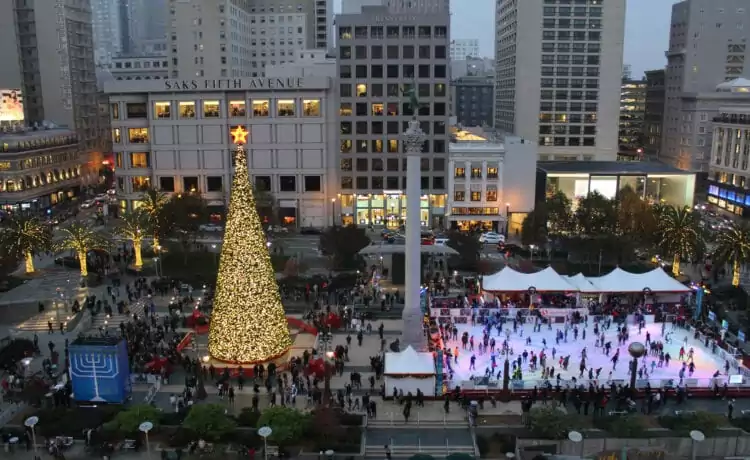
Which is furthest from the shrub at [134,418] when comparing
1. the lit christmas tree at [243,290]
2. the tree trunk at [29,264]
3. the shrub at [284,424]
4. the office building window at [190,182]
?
the office building window at [190,182]

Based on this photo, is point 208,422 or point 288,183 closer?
point 208,422

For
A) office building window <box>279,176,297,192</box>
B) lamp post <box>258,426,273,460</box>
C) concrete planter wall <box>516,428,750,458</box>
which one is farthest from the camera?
office building window <box>279,176,297,192</box>

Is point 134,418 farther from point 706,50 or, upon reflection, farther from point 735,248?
point 706,50

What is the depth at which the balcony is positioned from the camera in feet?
259

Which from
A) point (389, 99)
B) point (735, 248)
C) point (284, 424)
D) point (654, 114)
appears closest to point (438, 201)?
point (389, 99)

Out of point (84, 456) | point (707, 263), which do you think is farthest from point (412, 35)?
point (84, 456)

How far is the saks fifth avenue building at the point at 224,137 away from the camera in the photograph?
7225 cm

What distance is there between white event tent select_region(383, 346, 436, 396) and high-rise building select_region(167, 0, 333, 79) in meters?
84.3

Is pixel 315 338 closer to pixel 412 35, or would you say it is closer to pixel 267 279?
pixel 267 279

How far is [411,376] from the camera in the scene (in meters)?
31.3

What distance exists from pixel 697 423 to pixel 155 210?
1832 inches

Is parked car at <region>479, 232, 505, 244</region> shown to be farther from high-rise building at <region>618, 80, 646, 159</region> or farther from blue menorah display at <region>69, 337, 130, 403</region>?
high-rise building at <region>618, 80, 646, 159</region>

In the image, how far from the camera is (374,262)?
58.0 m

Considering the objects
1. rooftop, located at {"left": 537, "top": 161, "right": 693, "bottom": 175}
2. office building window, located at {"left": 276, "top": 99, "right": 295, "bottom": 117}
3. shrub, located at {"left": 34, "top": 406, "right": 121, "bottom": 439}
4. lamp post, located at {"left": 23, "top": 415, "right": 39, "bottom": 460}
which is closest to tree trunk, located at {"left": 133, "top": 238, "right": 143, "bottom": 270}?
office building window, located at {"left": 276, "top": 99, "right": 295, "bottom": 117}
